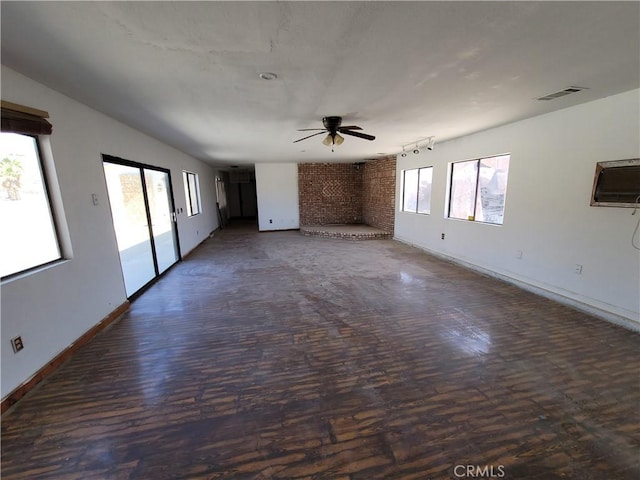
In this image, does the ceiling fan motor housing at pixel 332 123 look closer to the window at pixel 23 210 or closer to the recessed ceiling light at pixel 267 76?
the recessed ceiling light at pixel 267 76

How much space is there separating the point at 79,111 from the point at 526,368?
198 inches

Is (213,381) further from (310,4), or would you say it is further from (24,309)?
(310,4)

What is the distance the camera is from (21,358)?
2.02m

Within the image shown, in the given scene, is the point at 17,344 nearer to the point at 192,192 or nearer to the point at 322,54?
the point at 322,54

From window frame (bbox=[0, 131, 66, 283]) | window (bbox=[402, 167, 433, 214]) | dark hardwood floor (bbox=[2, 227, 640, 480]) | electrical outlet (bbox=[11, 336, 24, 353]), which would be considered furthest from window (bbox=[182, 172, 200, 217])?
window (bbox=[402, 167, 433, 214])

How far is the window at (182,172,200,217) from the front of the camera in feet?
22.1

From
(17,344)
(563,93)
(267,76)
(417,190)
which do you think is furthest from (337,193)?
(17,344)

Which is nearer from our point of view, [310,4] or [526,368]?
[310,4]

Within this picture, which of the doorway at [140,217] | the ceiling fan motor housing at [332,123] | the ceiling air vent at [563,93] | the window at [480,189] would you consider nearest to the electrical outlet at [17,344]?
the doorway at [140,217]

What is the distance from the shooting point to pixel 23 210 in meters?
2.21

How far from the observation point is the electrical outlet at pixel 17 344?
1965 millimetres

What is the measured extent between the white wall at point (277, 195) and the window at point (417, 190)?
4.02 metres

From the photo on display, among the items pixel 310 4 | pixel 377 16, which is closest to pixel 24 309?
pixel 310 4

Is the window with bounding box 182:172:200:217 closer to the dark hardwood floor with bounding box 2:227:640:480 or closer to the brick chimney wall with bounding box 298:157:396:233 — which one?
the brick chimney wall with bounding box 298:157:396:233
